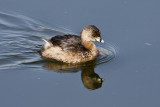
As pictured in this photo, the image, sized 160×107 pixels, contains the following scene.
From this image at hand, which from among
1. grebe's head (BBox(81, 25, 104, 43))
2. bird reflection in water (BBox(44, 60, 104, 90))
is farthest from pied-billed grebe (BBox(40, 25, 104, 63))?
bird reflection in water (BBox(44, 60, 104, 90))

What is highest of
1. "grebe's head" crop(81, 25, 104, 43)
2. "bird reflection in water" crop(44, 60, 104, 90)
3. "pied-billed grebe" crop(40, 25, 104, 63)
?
"grebe's head" crop(81, 25, 104, 43)

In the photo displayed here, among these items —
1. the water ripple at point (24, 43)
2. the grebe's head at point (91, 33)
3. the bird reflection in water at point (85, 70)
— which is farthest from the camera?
the grebe's head at point (91, 33)

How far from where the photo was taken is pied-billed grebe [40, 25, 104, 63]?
1366 cm

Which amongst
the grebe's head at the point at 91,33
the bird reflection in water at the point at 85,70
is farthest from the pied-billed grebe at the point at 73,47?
the bird reflection in water at the point at 85,70

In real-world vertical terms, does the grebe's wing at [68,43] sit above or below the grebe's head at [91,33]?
below

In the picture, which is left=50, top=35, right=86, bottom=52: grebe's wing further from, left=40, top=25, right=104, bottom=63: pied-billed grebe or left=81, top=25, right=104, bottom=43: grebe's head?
left=81, top=25, right=104, bottom=43: grebe's head

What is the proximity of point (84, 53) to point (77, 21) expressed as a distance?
6.51ft

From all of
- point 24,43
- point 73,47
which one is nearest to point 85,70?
point 73,47

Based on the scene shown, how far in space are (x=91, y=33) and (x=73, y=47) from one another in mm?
721

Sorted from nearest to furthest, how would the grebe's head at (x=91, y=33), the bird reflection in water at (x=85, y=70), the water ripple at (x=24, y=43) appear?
1. the bird reflection in water at (x=85, y=70)
2. the water ripple at (x=24, y=43)
3. the grebe's head at (x=91, y=33)

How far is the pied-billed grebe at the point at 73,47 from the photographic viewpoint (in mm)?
13656

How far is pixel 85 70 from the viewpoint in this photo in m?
13.3

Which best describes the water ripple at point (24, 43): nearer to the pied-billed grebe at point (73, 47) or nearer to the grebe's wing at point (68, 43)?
the pied-billed grebe at point (73, 47)

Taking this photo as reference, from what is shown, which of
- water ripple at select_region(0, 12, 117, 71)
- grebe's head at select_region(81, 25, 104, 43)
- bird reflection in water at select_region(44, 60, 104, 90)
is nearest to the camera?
bird reflection in water at select_region(44, 60, 104, 90)
